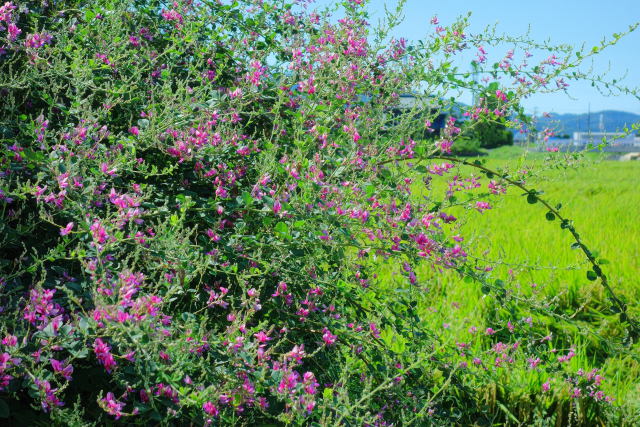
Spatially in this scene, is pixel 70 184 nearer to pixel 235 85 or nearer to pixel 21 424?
pixel 21 424

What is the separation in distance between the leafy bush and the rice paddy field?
0.34 feet

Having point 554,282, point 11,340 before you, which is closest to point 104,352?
point 11,340

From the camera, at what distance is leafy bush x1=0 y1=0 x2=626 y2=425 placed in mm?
1600

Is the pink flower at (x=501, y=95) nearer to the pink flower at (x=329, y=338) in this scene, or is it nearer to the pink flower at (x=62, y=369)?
the pink flower at (x=329, y=338)

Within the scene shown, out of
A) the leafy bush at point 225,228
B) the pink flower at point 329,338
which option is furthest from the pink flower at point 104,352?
the pink flower at point 329,338

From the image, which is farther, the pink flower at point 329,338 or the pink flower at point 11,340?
the pink flower at point 329,338

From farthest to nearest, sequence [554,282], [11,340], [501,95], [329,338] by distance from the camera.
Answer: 1. [554,282]
2. [501,95]
3. [329,338]
4. [11,340]

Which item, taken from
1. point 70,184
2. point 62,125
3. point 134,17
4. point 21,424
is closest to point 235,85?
point 134,17

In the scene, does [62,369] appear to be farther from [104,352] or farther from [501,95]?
[501,95]

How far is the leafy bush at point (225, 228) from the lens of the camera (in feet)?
5.25

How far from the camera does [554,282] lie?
4207 millimetres

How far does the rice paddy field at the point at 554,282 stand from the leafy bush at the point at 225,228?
105mm

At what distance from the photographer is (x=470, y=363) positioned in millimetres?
3039

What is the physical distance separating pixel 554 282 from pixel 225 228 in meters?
2.81
